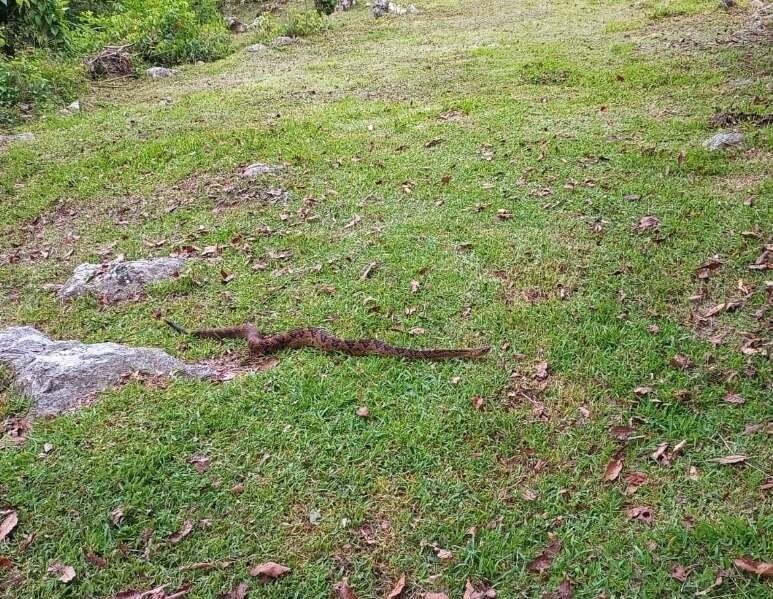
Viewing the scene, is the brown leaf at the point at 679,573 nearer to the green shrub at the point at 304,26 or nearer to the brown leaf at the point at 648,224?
the brown leaf at the point at 648,224

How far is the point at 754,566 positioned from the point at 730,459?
2.08 feet

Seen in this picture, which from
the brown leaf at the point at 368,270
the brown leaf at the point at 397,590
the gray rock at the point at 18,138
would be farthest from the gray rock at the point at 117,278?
the gray rock at the point at 18,138

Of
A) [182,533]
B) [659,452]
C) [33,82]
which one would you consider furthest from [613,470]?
[33,82]

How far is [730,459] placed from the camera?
3.07 meters

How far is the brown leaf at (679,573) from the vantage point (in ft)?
8.41

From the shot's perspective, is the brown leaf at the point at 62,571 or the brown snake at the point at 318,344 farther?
the brown snake at the point at 318,344

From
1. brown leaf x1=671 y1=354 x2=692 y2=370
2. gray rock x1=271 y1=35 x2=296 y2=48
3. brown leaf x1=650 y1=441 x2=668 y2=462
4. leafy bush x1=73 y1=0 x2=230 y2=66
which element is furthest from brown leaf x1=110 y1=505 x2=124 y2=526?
gray rock x1=271 y1=35 x2=296 y2=48

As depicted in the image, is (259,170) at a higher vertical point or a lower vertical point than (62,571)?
higher

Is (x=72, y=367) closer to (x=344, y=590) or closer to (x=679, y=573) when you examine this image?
(x=344, y=590)

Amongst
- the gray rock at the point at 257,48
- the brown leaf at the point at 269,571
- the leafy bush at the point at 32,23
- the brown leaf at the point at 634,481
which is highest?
the leafy bush at the point at 32,23

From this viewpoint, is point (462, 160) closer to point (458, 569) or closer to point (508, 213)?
point (508, 213)

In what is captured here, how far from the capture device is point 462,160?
6.97 meters

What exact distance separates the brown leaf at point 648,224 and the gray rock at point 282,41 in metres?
12.0

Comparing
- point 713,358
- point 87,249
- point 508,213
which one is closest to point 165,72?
point 87,249
